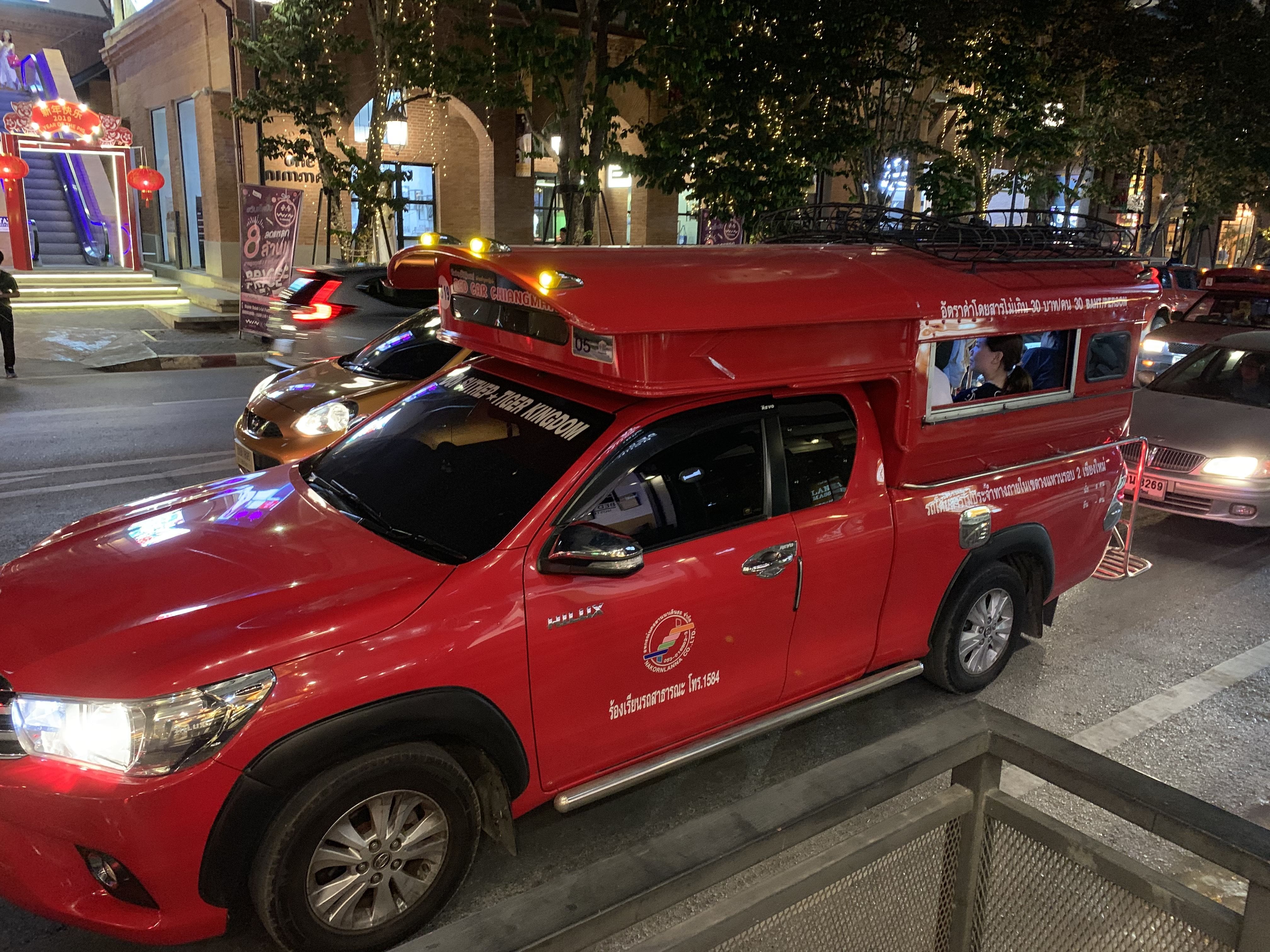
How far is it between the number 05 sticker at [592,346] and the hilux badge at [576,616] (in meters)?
0.87

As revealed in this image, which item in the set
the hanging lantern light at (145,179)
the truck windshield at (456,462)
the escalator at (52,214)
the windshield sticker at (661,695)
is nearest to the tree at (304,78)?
the hanging lantern light at (145,179)

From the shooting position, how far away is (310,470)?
4.07m

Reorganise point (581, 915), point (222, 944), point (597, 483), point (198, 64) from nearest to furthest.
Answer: point (581, 915) → point (222, 944) → point (597, 483) → point (198, 64)

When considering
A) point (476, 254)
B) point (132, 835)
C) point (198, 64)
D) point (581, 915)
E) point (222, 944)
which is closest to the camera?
point (581, 915)

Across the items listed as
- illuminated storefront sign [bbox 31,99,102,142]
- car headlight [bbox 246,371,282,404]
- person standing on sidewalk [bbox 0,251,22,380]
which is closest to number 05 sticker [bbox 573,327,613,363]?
car headlight [bbox 246,371,282,404]

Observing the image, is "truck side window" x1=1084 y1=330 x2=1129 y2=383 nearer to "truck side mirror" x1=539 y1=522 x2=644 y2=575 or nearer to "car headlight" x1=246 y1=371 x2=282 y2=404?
"truck side mirror" x1=539 y1=522 x2=644 y2=575

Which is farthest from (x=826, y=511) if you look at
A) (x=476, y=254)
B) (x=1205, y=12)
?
(x=1205, y=12)

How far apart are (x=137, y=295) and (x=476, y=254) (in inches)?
824

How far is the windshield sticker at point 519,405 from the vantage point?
3.54 metres

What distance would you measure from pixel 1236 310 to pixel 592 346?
1396cm

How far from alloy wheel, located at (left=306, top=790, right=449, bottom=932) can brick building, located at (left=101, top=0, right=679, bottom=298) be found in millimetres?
16167

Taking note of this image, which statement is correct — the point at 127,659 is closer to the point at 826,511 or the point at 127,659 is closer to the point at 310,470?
the point at 310,470

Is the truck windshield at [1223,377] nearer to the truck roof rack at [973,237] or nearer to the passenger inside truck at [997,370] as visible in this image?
the truck roof rack at [973,237]

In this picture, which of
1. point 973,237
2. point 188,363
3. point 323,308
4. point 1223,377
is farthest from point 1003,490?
point 188,363
